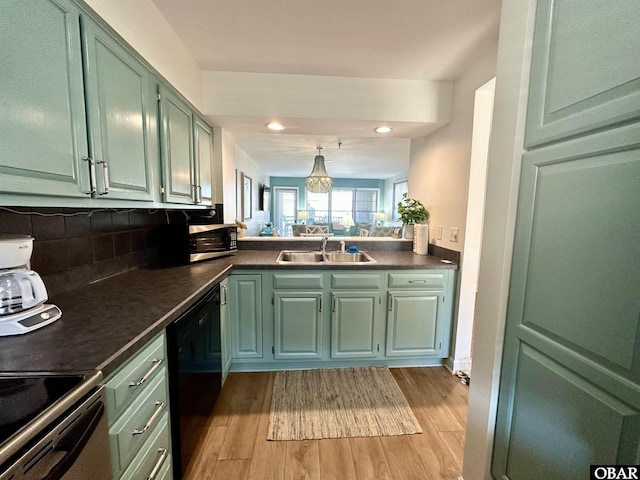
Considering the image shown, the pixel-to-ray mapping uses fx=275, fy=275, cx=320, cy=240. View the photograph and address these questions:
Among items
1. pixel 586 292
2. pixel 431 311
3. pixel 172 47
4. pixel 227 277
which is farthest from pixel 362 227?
A: pixel 586 292

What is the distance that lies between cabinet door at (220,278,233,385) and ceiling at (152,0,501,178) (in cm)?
138

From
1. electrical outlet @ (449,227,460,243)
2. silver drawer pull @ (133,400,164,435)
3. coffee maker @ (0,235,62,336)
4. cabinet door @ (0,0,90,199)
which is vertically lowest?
silver drawer pull @ (133,400,164,435)

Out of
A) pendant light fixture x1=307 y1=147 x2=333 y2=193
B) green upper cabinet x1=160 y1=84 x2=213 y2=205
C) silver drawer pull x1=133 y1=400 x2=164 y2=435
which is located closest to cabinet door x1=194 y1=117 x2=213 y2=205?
green upper cabinet x1=160 y1=84 x2=213 y2=205

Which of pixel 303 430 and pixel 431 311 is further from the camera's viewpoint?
pixel 431 311

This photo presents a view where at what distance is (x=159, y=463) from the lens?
1.06 meters

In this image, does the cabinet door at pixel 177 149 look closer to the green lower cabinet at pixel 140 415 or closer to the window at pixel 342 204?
the green lower cabinet at pixel 140 415

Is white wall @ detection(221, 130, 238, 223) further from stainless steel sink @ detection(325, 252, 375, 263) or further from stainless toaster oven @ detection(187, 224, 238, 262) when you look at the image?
stainless steel sink @ detection(325, 252, 375, 263)

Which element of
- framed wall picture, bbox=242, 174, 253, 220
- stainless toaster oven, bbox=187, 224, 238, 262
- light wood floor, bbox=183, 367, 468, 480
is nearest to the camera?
light wood floor, bbox=183, 367, 468, 480

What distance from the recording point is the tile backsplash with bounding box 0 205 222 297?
1.19 m

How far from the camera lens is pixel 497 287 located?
3.65 feet

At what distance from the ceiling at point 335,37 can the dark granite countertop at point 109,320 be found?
135 centimetres

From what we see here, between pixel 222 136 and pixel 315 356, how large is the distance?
210 centimetres

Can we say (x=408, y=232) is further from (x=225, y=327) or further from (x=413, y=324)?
(x=225, y=327)

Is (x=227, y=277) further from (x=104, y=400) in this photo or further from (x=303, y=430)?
(x=104, y=400)
